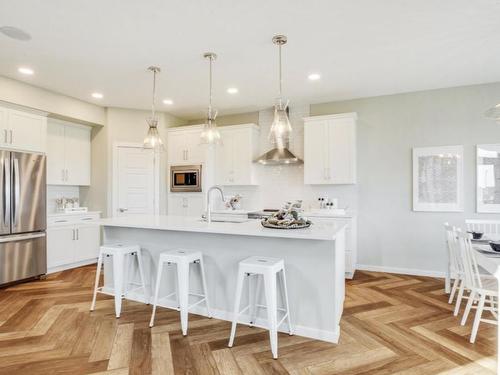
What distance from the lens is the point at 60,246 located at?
488 cm

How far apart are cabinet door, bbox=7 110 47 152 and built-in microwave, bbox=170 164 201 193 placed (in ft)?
6.90

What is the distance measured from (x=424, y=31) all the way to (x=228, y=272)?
3.00 m

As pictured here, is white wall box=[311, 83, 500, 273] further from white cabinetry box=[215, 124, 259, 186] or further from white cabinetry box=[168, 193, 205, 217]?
white cabinetry box=[168, 193, 205, 217]

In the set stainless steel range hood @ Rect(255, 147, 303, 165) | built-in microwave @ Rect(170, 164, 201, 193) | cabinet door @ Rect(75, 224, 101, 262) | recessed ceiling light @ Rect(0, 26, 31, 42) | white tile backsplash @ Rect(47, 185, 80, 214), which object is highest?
recessed ceiling light @ Rect(0, 26, 31, 42)

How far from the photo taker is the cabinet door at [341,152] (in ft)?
15.7

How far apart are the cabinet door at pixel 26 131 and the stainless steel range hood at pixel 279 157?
3.30 metres

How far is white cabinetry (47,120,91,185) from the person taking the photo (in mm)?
5160

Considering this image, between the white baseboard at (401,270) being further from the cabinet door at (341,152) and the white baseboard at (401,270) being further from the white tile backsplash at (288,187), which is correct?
the cabinet door at (341,152)

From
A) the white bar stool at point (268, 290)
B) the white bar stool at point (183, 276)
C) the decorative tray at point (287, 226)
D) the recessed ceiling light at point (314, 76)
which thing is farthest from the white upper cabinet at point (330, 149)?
the white bar stool at point (183, 276)

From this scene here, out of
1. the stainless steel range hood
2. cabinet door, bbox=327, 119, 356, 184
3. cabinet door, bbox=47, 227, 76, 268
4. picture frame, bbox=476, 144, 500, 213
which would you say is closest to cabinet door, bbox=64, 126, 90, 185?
cabinet door, bbox=47, 227, 76, 268

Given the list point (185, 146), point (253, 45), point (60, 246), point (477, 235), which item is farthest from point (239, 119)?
point (477, 235)

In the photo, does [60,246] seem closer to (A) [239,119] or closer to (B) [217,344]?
(B) [217,344]

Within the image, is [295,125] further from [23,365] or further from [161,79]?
[23,365]

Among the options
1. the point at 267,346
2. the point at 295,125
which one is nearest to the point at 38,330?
the point at 267,346
